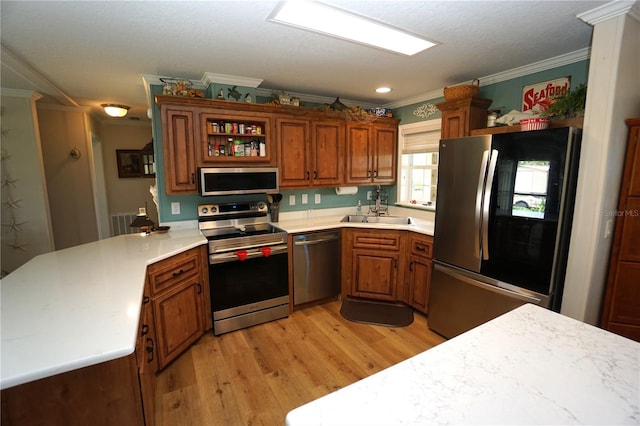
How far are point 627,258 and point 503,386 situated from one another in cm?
184

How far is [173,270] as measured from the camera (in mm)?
2289

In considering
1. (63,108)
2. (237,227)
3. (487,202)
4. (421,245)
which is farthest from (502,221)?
(63,108)

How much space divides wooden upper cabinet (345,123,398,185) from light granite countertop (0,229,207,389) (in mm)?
2295

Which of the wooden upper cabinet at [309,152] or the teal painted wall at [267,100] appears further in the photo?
the wooden upper cabinet at [309,152]

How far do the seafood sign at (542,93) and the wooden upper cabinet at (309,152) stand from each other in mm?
1819

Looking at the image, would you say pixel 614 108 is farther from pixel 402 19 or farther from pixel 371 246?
pixel 371 246

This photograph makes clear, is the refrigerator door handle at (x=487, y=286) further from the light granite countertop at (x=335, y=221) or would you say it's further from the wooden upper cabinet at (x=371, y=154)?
the wooden upper cabinet at (x=371, y=154)

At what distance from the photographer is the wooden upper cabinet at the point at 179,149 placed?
104 inches

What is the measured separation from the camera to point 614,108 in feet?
5.75

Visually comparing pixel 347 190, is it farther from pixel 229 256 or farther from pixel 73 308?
pixel 73 308

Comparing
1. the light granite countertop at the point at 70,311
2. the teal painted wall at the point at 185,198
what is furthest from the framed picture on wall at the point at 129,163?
the light granite countertop at the point at 70,311

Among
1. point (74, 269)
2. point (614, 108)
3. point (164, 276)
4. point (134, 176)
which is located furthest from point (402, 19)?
point (134, 176)

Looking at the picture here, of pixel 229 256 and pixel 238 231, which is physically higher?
pixel 238 231

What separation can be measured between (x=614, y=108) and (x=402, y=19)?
1373 mm
